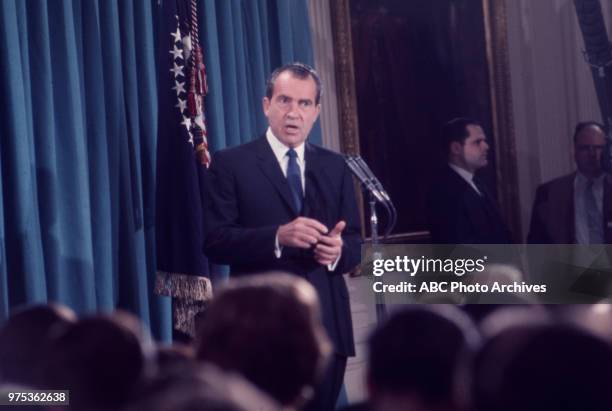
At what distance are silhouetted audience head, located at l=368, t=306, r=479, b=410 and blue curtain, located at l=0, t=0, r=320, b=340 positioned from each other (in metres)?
2.82

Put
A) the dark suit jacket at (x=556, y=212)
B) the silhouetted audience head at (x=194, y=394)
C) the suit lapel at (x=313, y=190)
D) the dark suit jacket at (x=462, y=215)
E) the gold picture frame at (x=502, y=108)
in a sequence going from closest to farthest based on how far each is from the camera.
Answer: the silhouetted audience head at (x=194, y=394), the suit lapel at (x=313, y=190), the dark suit jacket at (x=462, y=215), the dark suit jacket at (x=556, y=212), the gold picture frame at (x=502, y=108)

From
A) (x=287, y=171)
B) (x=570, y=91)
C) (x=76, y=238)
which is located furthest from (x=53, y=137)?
(x=570, y=91)

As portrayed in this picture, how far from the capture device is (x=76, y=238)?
13.6ft

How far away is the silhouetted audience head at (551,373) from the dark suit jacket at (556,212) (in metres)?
4.86

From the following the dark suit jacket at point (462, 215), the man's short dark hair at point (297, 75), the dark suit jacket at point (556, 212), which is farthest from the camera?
the dark suit jacket at point (556, 212)

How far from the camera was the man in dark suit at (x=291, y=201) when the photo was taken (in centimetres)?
353

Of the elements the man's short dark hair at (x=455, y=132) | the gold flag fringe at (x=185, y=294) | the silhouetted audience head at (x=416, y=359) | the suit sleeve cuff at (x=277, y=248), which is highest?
the man's short dark hair at (x=455, y=132)

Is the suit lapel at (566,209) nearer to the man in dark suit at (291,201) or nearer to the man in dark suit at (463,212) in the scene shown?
the man in dark suit at (463,212)

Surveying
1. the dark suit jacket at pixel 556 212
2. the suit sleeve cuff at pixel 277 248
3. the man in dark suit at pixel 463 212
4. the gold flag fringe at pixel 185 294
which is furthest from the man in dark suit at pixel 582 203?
the suit sleeve cuff at pixel 277 248

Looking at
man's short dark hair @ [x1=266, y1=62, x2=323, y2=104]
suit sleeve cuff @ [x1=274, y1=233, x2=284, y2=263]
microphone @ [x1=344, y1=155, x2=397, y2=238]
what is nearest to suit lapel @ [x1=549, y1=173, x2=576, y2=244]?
microphone @ [x1=344, y1=155, x2=397, y2=238]

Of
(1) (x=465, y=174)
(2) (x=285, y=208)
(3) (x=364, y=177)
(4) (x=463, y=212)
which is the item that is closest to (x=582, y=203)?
(1) (x=465, y=174)

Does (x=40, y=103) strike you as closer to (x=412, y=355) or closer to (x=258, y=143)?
(x=258, y=143)

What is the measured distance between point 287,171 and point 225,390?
2885 millimetres

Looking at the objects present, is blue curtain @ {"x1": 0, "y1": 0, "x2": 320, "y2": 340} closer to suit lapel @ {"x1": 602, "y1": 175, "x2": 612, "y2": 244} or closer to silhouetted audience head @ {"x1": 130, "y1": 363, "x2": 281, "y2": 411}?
suit lapel @ {"x1": 602, "y1": 175, "x2": 612, "y2": 244}
